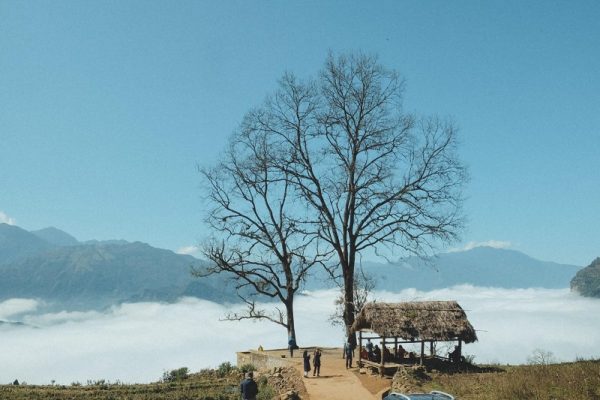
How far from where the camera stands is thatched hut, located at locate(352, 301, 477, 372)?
26484 mm

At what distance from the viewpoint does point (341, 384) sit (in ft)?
80.5

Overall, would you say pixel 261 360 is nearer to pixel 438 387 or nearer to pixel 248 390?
pixel 438 387

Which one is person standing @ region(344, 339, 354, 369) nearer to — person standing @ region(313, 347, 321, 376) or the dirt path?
the dirt path

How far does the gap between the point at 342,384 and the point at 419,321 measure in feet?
18.4

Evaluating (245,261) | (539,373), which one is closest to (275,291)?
(245,261)

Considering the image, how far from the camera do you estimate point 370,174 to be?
99.9ft

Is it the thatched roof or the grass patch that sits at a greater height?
the thatched roof

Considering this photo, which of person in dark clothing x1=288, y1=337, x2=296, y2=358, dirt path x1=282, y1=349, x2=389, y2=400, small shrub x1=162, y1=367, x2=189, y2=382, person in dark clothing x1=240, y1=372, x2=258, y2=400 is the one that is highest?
person in dark clothing x1=240, y1=372, x2=258, y2=400

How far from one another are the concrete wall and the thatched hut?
556 centimetres

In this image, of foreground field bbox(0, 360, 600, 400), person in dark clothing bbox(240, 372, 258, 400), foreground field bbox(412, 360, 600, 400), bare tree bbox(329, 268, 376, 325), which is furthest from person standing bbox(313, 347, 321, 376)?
person in dark clothing bbox(240, 372, 258, 400)

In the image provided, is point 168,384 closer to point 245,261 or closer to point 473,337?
point 245,261

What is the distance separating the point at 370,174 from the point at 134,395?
18017 mm

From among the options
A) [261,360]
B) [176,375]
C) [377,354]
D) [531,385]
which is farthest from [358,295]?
[531,385]

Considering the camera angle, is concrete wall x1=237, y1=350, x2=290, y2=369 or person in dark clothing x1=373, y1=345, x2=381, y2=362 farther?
concrete wall x1=237, y1=350, x2=290, y2=369
